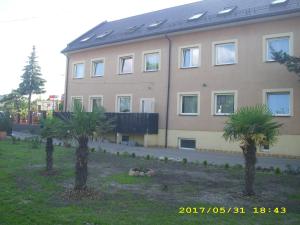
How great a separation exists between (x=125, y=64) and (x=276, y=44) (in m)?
10.8

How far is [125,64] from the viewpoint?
1033 inches

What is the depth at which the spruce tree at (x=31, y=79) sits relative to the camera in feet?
149

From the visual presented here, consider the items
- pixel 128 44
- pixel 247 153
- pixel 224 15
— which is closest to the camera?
pixel 247 153

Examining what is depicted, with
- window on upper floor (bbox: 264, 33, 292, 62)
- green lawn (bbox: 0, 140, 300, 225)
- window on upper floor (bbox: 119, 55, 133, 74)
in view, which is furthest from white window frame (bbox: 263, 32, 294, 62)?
window on upper floor (bbox: 119, 55, 133, 74)

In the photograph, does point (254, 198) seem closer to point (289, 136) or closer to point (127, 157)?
point (127, 157)

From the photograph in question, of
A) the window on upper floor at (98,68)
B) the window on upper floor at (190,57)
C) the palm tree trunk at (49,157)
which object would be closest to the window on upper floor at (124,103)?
the window on upper floor at (98,68)

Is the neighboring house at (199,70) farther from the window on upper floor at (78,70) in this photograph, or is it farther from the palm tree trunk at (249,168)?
the palm tree trunk at (249,168)

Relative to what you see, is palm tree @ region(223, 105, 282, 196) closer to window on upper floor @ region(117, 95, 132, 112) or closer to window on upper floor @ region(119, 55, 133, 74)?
window on upper floor @ region(117, 95, 132, 112)

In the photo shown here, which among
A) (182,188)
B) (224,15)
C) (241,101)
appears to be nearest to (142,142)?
(241,101)

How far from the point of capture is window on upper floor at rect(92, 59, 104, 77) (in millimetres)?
27852

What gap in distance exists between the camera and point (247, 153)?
8.97 metres

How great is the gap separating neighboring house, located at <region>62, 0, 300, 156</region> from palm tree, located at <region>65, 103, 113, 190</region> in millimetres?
10603

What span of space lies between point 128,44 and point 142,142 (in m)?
6.90
